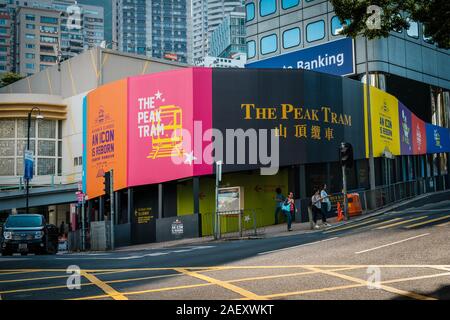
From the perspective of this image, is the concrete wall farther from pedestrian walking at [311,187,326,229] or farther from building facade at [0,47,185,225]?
pedestrian walking at [311,187,326,229]

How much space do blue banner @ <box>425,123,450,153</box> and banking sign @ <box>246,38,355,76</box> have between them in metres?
9.16

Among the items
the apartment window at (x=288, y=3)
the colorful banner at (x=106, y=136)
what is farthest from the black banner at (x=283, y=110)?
the apartment window at (x=288, y=3)

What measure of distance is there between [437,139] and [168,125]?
3250 cm

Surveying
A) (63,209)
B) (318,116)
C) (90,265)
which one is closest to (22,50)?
(63,209)

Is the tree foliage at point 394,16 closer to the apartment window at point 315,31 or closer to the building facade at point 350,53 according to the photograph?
the building facade at point 350,53

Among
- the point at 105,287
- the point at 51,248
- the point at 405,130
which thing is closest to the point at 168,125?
the point at 51,248

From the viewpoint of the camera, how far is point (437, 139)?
50.7 meters

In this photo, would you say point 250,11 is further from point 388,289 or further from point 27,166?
point 388,289

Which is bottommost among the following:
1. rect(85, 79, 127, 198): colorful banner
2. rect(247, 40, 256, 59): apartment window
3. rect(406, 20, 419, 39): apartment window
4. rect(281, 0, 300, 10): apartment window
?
rect(85, 79, 127, 198): colorful banner

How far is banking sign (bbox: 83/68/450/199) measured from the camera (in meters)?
26.4

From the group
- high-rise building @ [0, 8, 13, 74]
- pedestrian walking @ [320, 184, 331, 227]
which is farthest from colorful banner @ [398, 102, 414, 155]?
high-rise building @ [0, 8, 13, 74]

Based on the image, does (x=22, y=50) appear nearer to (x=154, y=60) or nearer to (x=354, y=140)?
(x=154, y=60)

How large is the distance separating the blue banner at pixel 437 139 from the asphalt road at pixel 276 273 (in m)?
34.0

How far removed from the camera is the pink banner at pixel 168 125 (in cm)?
2617
